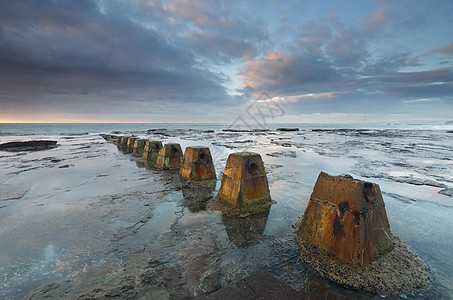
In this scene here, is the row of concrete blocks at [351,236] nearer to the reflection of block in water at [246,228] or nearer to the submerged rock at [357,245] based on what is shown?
the submerged rock at [357,245]

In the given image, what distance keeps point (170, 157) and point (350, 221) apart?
23.7ft

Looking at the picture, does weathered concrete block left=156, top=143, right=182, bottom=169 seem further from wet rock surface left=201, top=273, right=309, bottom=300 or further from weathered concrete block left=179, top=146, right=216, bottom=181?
wet rock surface left=201, top=273, right=309, bottom=300

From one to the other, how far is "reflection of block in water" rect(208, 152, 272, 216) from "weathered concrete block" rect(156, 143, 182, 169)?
170 inches

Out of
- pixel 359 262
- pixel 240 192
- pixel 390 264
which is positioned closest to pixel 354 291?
pixel 359 262

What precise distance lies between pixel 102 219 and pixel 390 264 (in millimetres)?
4786

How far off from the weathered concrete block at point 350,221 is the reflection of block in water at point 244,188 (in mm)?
1609

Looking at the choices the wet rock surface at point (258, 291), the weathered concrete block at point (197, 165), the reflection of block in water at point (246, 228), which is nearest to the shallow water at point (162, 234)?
the reflection of block in water at point (246, 228)

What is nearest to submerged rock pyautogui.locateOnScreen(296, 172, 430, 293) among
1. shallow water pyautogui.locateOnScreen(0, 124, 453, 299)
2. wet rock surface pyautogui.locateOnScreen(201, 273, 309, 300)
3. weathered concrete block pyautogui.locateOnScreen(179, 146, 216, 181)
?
shallow water pyautogui.locateOnScreen(0, 124, 453, 299)

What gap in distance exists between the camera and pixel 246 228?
3.61 m

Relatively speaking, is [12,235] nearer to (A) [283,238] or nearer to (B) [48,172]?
(A) [283,238]

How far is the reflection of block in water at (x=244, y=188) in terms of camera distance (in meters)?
4.33

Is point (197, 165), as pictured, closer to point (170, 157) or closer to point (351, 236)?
point (170, 157)

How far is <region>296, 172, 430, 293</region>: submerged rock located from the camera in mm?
2303

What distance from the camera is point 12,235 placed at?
3.47m
